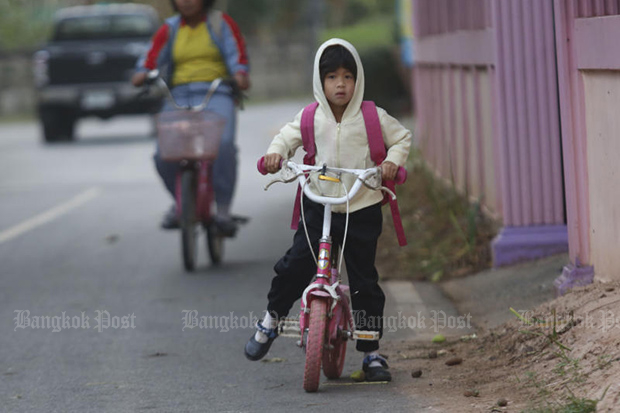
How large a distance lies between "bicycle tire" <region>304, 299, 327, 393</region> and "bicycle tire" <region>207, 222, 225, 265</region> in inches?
159

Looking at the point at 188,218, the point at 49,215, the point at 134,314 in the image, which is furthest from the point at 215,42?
the point at 49,215

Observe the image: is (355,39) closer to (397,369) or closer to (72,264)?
(72,264)

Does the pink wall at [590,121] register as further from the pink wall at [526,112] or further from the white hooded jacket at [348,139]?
the pink wall at [526,112]

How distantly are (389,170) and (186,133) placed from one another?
3680 mm

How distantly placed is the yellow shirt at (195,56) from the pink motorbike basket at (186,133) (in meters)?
0.50

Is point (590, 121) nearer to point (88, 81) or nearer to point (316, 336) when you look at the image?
point (316, 336)

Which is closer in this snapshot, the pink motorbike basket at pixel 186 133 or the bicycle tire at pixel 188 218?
the pink motorbike basket at pixel 186 133

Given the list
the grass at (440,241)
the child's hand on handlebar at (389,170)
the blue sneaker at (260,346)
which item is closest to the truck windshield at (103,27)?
the grass at (440,241)

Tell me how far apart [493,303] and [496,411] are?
2.53 metres

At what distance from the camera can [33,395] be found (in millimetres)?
5676

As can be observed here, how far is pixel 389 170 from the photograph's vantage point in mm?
5254

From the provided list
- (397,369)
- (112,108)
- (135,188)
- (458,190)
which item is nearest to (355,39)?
(112,108)

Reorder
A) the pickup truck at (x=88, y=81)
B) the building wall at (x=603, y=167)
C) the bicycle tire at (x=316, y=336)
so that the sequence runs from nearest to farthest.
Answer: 1. the bicycle tire at (x=316, y=336)
2. the building wall at (x=603, y=167)
3. the pickup truck at (x=88, y=81)

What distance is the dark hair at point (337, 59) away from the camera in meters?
5.44
